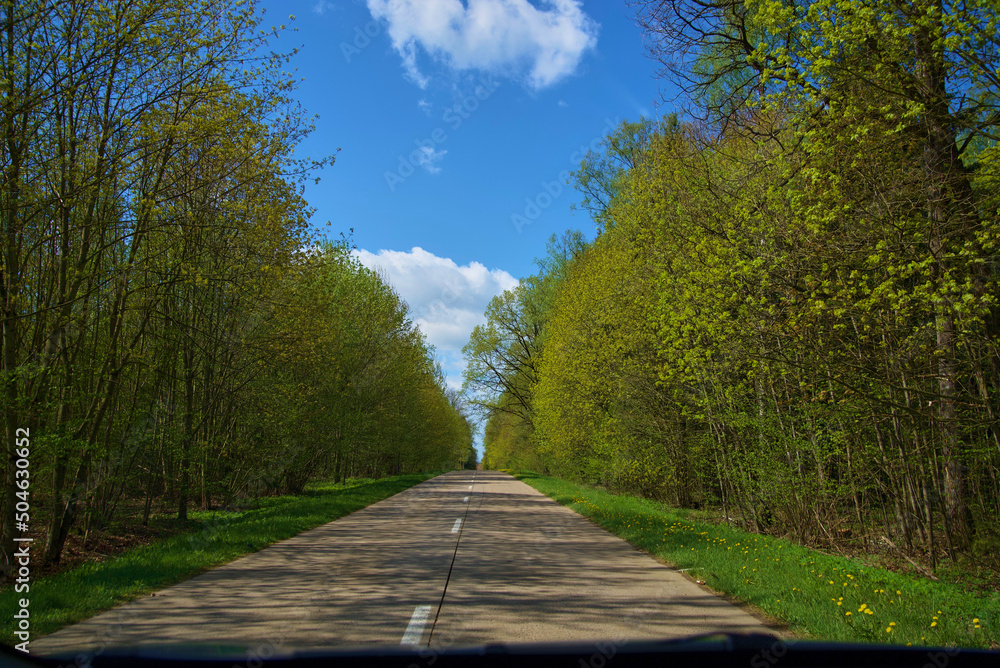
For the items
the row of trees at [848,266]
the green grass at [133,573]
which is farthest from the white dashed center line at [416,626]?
the row of trees at [848,266]

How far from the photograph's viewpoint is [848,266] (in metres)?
7.86

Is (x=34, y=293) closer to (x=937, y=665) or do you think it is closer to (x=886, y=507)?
(x=937, y=665)

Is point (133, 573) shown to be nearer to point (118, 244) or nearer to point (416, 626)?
point (416, 626)

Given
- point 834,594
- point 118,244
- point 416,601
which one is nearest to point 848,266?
point 834,594

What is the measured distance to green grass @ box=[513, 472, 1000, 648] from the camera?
4938mm

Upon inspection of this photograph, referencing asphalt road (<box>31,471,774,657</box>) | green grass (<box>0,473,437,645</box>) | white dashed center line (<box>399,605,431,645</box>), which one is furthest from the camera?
green grass (<box>0,473,437,645</box>)

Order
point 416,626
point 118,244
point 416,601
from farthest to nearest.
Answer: point 118,244
point 416,601
point 416,626

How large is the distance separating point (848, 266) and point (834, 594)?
4041 millimetres

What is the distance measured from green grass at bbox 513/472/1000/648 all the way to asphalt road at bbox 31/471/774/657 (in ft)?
1.37

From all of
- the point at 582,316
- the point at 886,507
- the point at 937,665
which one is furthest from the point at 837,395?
the point at 582,316

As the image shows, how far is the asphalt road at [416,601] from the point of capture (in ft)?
16.0

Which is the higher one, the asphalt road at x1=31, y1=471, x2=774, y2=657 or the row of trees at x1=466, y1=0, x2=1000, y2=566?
the row of trees at x1=466, y1=0, x2=1000, y2=566

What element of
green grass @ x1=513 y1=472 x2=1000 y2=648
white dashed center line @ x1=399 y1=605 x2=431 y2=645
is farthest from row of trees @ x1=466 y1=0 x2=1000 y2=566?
white dashed center line @ x1=399 y1=605 x2=431 y2=645

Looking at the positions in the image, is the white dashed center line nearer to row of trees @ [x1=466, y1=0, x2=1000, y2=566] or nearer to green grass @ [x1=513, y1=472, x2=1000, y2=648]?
green grass @ [x1=513, y1=472, x2=1000, y2=648]
